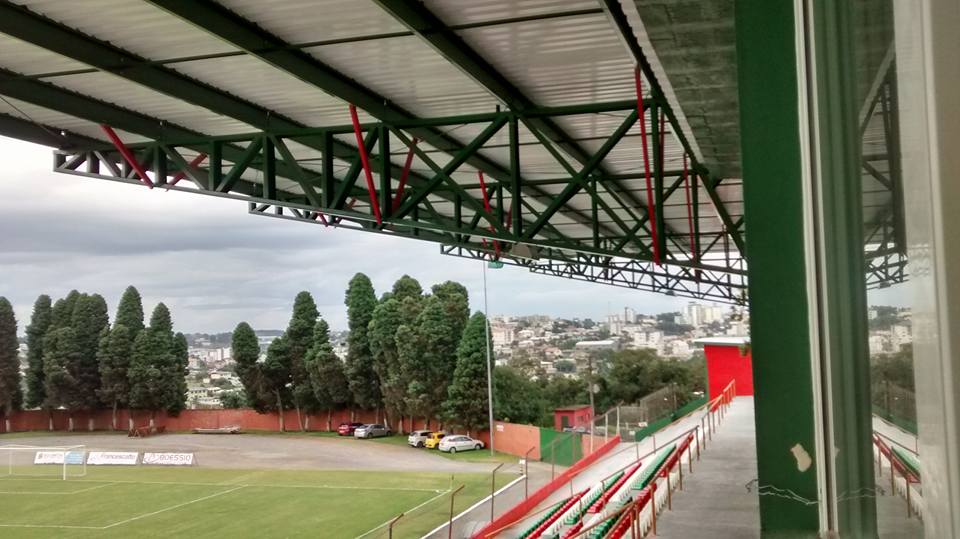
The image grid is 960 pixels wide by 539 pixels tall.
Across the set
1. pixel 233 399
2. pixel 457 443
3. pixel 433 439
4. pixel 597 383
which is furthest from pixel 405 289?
pixel 233 399

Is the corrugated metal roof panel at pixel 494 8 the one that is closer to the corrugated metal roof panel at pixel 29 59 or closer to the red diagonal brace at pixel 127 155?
the corrugated metal roof panel at pixel 29 59

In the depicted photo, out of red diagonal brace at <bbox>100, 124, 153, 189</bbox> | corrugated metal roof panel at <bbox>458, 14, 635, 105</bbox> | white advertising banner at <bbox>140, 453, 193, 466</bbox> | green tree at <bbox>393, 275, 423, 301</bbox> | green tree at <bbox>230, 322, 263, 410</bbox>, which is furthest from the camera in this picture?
green tree at <bbox>230, 322, 263, 410</bbox>

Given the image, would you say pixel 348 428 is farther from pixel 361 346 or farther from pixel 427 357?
pixel 427 357

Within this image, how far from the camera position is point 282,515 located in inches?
1264

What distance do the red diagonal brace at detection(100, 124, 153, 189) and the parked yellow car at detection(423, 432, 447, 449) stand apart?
35.8 m

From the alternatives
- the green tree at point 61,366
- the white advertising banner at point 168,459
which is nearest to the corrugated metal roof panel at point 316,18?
the white advertising banner at point 168,459

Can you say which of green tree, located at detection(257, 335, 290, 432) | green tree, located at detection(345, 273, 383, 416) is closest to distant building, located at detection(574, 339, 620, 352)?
green tree, located at detection(345, 273, 383, 416)

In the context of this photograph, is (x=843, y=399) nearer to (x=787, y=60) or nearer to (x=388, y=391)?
(x=787, y=60)

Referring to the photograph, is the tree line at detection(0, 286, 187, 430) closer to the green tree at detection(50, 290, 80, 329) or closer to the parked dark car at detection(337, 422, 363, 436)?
the green tree at detection(50, 290, 80, 329)

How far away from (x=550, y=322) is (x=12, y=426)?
41.7m

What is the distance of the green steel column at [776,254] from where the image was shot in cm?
225

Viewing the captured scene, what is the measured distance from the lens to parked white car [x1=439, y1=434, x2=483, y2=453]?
Result: 42750 millimetres

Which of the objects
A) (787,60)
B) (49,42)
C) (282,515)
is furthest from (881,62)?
(282,515)

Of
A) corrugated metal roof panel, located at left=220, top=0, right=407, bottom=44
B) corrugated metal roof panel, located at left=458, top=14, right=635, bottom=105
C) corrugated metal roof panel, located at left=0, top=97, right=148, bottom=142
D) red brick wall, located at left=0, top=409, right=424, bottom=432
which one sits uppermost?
corrugated metal roof panel, located at left=0, top=97, right=148, bottom=142
